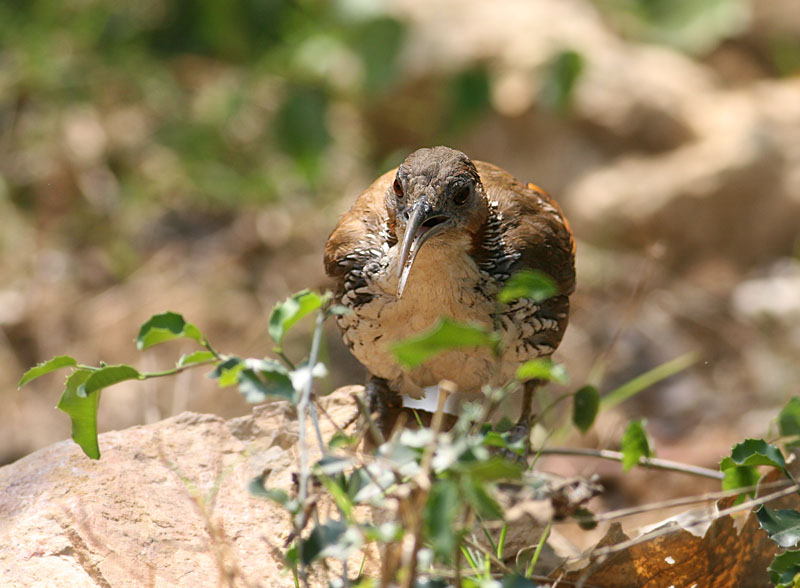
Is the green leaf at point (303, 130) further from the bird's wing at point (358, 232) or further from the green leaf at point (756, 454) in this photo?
the green leaf at point (756, 454)

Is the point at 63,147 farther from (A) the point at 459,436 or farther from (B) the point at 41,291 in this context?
(A) the point at 459,436

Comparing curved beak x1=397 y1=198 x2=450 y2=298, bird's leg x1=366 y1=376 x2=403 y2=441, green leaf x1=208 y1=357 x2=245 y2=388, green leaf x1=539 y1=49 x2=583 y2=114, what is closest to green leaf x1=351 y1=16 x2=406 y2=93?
green leaf x1=539 y1=49 x2=583 y2=114

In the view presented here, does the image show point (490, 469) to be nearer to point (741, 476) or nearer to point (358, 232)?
point (741, 476)

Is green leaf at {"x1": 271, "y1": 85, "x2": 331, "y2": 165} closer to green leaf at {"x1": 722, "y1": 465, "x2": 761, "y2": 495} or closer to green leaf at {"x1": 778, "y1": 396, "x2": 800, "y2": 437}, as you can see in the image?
green leaf at {"x1": 778, "y1": 396, "x2": 800, "y2": 437}

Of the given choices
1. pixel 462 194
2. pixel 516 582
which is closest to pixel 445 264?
pixel 462 194

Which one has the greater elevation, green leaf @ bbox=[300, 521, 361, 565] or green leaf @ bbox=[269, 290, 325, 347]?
green leaf @ bbox=[269, 290, 325, 347]
